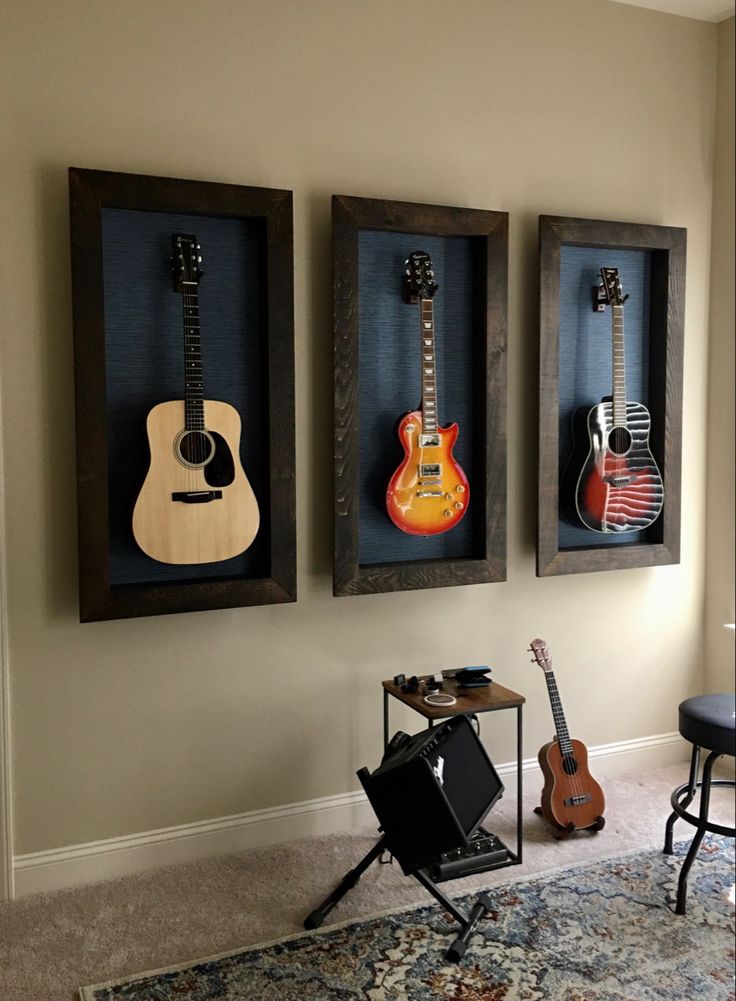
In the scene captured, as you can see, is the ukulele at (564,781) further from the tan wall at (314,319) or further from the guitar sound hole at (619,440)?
the guitar sound hole at (619,440)

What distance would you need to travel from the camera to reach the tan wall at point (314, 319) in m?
2.57

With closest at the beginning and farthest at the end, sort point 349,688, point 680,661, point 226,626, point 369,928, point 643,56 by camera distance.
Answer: point 369,928, point 226,626, point 349,688, point 643,56, point 680,661

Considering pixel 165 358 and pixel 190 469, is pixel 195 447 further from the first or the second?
pixel 165 358

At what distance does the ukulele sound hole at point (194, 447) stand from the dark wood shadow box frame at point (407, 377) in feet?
1.31

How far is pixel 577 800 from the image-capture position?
301cm

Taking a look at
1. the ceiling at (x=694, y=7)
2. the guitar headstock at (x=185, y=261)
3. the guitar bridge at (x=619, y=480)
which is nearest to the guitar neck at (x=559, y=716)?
the guitar bridge at (x=619, y=480)

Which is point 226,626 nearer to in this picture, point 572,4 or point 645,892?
point 645,892

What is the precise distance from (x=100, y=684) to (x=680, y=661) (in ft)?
7.11

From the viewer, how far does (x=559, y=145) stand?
3207mm

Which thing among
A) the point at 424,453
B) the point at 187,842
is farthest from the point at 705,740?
the point at 187,842

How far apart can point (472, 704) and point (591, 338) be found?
4.45 feet

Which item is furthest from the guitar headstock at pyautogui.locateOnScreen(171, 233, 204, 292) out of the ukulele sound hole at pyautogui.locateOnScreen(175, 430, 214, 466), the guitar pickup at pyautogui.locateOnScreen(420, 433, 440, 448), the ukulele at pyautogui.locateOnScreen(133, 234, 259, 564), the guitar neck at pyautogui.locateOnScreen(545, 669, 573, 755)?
the guitar neck at pyautogui.locateOnScreen(545, 669, 573, 755)

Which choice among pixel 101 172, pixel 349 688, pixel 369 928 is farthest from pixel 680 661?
pixel 101 172

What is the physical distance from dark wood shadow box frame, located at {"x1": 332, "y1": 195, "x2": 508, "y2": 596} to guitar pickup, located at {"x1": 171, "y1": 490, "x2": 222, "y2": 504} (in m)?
0.39
